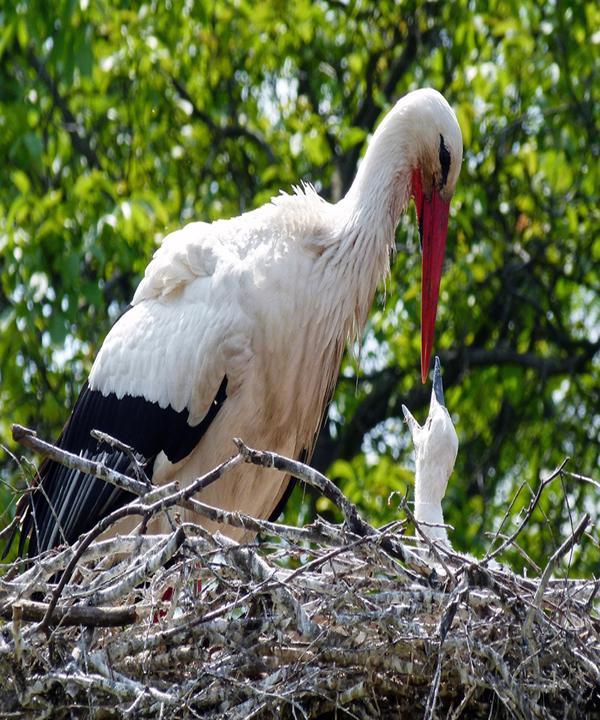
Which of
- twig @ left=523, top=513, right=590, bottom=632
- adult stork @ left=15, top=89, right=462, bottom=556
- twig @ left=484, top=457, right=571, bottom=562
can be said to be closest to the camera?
twig @ left=523, top=513, right=590, bottom=632

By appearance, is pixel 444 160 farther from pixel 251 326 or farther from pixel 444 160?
pixel 251 326

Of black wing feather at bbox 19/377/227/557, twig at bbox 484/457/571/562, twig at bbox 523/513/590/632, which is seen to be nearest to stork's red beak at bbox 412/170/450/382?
black wing feather at bbox 19/377/227/557

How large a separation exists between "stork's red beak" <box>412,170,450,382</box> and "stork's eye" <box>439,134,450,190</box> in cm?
6

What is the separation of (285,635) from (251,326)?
1.18 meters

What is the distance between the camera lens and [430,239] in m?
4.88

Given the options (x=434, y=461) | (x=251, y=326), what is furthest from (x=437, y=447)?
(x=251, y=326)

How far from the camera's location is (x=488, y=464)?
24.5ft

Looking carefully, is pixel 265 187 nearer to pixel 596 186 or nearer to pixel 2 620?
pixel 596 186

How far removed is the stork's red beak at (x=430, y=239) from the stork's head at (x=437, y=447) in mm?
148

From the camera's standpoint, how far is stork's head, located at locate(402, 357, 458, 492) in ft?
15.1

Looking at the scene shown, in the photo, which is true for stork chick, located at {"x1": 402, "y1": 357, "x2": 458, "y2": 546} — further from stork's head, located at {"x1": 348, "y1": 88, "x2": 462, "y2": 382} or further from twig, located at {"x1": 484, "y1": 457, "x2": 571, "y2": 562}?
twig, located at {"x1": 484, "y1": 457, "x2": 571, "y2": 562}

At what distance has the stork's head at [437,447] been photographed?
461cm

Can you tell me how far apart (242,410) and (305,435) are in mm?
383

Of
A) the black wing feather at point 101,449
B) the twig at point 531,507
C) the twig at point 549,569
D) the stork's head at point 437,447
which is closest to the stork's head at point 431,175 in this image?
the stork's head at point 437,447
